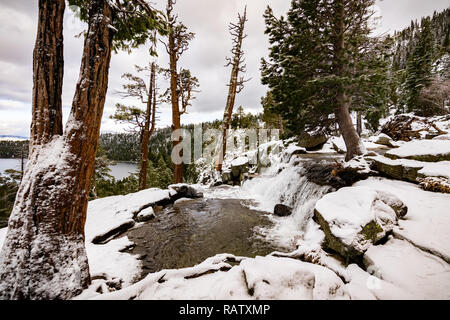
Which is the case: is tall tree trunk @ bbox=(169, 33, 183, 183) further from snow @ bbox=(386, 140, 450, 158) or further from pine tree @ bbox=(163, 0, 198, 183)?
snow @ bbox=(386, 140, 450, 158)

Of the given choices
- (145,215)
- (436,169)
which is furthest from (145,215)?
(436,169)

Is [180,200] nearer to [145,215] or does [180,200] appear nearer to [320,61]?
[145,215]

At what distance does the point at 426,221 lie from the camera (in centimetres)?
363

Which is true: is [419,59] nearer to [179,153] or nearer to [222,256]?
[179,153]

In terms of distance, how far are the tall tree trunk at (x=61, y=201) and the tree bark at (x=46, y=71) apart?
92 mm

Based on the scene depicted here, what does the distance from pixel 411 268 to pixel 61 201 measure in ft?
18.5

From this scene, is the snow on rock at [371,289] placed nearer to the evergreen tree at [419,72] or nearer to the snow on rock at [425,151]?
the snow on rock at [425,151]

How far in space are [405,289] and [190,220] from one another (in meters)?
6.40

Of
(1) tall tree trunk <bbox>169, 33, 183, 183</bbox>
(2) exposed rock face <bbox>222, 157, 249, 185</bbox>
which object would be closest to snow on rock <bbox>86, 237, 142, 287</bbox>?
(1) tall tree trunk <bbox>169, 33, 183, 183</bbox>

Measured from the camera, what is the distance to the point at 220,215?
786cm

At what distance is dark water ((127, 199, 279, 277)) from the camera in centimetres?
462

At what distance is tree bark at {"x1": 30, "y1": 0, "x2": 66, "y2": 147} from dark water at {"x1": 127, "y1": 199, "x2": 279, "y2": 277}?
353 cm

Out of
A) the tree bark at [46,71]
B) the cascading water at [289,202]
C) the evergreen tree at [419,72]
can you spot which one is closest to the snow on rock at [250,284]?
the tree bark at [46,71]

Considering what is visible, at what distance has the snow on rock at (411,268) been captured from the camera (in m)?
2.30
